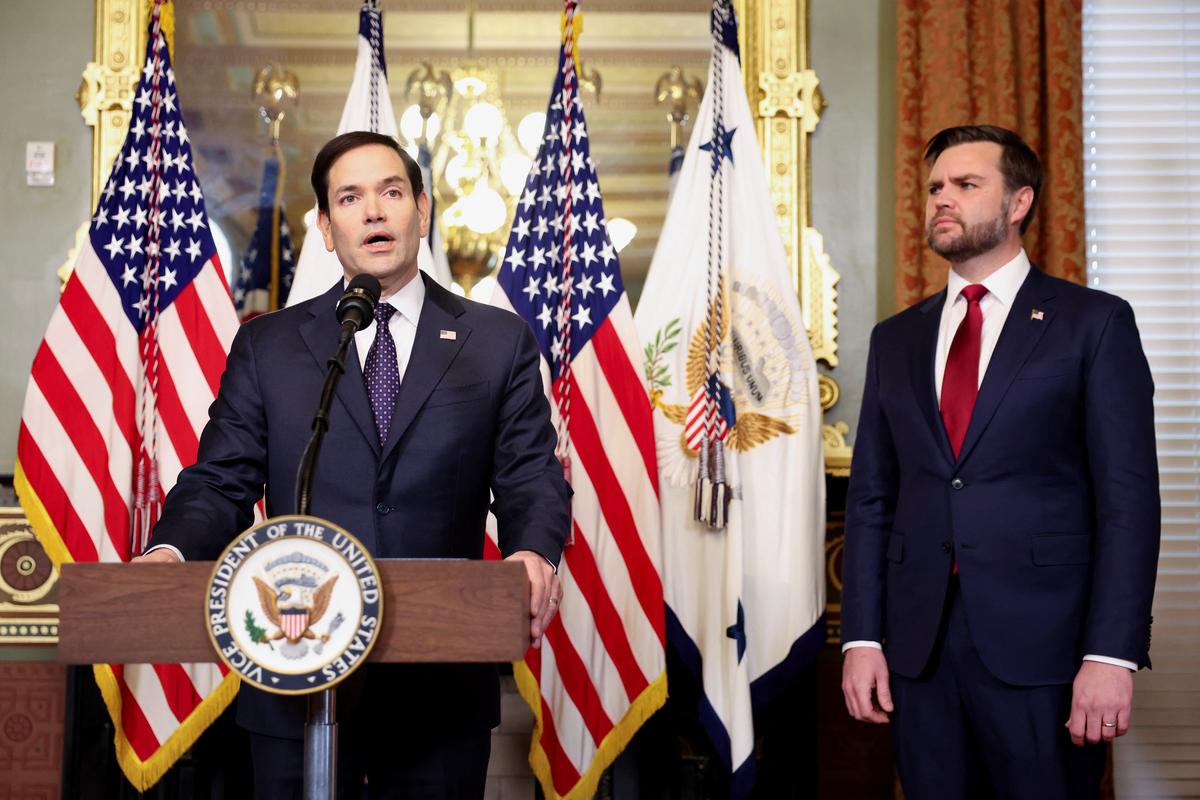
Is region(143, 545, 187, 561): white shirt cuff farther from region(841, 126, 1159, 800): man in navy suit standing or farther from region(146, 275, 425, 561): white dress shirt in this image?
region(841, 126, 1159, 800): man in navy suit standing

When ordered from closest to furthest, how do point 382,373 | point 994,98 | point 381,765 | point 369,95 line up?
point 381,765 → point 382,373 → point 369,95 → point 994,98

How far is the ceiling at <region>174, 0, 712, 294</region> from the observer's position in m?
4.44

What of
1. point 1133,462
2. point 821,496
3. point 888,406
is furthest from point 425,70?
point 1133,462

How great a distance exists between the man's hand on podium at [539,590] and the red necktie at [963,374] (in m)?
1.08

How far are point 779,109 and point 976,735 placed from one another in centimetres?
243

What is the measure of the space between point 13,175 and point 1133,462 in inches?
144

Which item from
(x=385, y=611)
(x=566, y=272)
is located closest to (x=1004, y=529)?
(x=385, y=611)

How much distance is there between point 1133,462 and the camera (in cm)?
238

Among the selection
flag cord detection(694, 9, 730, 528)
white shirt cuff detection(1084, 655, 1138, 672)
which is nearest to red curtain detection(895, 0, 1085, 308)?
flag cord detection(694, 9, 730, 528)

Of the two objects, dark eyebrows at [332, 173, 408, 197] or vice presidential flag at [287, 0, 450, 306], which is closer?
dark eyebrows at [332, 173, 408, 197]

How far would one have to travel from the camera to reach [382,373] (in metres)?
2.12

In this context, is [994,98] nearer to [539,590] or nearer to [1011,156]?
[1011,156]

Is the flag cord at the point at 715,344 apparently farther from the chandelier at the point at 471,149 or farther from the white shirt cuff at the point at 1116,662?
the white shirt cuff at the point at 1116,662

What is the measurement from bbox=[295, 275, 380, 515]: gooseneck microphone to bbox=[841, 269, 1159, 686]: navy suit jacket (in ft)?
4.35
